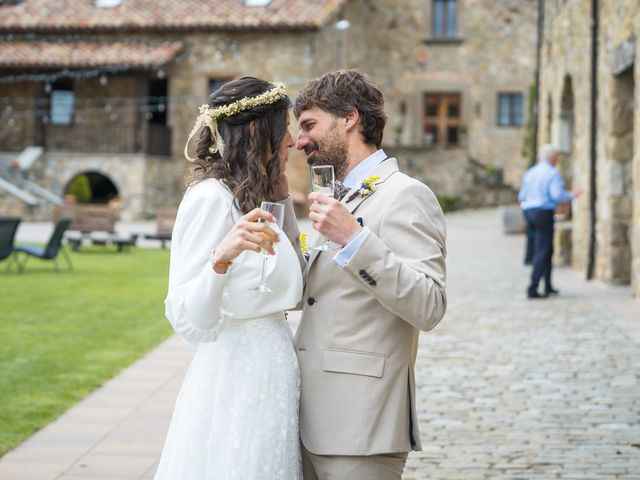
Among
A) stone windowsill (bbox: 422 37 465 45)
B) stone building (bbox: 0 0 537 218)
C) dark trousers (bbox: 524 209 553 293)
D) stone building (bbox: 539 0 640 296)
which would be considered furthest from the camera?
stone windowsill (bbox: 422 37 465 45)

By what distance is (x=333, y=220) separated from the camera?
2.57 m

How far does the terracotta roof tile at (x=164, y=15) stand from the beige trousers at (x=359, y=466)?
25580mm

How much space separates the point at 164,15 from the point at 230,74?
2512 mm

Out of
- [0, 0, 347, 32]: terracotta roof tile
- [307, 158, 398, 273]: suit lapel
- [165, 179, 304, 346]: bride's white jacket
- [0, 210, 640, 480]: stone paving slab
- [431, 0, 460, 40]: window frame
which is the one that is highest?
[431, 0, 460, 40]: window frame

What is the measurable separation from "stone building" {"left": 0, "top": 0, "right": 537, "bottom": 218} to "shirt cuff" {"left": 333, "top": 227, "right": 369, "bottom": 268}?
25.2 m

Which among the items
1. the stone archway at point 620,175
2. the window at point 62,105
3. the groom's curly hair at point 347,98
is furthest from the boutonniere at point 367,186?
the window at point 62,105

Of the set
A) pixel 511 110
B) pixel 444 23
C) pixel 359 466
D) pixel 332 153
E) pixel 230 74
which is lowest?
pixel 359 466

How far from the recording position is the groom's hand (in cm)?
257

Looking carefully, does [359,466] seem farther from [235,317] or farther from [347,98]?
[347,98]

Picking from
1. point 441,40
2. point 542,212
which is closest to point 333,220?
point 542,212

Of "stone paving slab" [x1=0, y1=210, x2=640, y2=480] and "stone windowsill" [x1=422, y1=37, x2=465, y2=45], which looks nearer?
"stone paving slab" [x1=0, y1=210, x2=640, y2=480]

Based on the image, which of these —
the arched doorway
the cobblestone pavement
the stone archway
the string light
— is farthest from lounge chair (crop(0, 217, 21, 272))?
the arched doorway

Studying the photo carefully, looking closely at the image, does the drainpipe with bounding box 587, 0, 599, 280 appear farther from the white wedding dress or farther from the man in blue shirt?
the white wedding dress

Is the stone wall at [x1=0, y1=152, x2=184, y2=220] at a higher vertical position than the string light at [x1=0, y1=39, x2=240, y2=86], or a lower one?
lower
